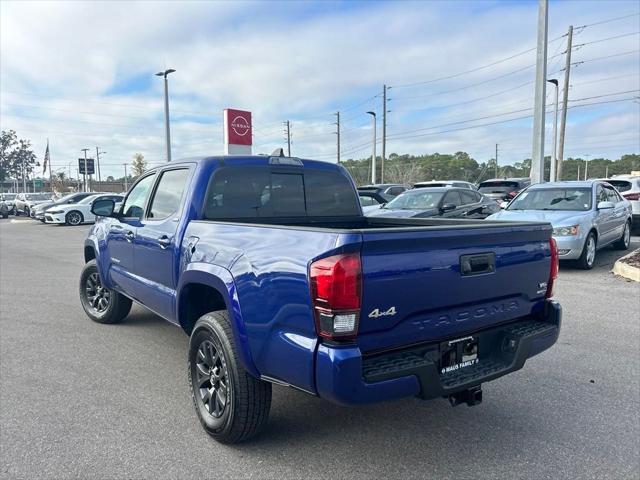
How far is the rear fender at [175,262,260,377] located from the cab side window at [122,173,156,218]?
5.63ft

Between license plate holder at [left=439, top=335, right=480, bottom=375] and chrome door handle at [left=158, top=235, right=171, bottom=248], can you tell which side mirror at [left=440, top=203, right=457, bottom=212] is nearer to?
chrome door handle at [left=158, top=235, right=171, bottom=248]

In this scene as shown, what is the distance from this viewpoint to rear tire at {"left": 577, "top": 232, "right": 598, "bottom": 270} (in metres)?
8.98

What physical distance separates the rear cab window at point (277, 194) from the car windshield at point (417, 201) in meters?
7.44

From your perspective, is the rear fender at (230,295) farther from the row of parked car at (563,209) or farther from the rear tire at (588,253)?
the rear tire at (588,253)

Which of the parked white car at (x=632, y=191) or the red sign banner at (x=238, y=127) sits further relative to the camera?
the red sign banner at (x=238, y=127)

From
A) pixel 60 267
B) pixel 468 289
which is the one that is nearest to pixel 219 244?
pixel 468 289

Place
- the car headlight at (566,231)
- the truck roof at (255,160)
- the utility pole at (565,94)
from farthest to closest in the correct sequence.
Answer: the utility pole at (565,94)
the car headlight at (566,231)
the truck roof at (255,160)

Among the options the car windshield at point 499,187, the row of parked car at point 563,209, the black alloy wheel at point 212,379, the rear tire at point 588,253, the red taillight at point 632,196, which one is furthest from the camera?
the car windshield at point 499,187

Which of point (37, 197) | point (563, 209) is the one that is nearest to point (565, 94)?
point (563, 209)

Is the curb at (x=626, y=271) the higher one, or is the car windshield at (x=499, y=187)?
the car windshield at (x=499, y=187)

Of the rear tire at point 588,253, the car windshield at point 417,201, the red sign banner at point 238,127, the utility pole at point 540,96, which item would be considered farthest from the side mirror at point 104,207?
the red sign banner at point 238,127

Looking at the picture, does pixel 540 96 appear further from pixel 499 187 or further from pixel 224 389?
pixel 224 389

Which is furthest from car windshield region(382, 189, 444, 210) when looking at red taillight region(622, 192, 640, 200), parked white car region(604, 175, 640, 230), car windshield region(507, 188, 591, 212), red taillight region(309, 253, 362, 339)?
red taillight region(309, 253, 362, 339)

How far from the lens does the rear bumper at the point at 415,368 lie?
2453 millimetres
